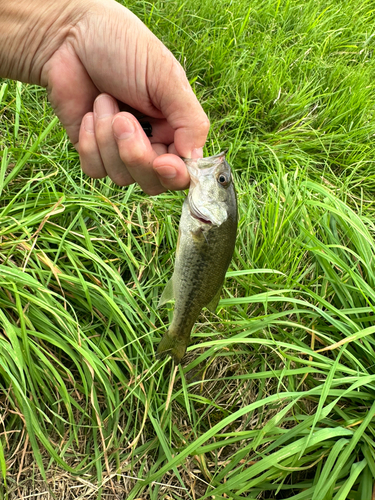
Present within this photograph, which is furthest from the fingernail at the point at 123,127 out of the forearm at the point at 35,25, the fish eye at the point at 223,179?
the forearm at the point at 35,25

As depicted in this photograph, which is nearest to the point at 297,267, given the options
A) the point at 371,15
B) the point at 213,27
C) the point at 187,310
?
the point at 187,310

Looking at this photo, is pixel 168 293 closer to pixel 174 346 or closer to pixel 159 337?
pixel 174 346

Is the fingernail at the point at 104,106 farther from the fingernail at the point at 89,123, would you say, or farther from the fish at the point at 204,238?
the fish at the point at 204,238

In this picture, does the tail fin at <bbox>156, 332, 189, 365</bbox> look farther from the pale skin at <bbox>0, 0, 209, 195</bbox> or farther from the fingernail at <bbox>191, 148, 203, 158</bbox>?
the fingernail at <bbox>191, 148, 203, 158</bbox>

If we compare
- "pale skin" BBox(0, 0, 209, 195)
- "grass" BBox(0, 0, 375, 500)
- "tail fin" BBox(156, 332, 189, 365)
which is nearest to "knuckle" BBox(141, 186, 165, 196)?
"pale skin" BBox(0, 0, 209, 195)

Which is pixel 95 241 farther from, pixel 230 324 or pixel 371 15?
pixel 371 15

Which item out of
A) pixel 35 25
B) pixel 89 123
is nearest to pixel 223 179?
Result: pixel 89 123
